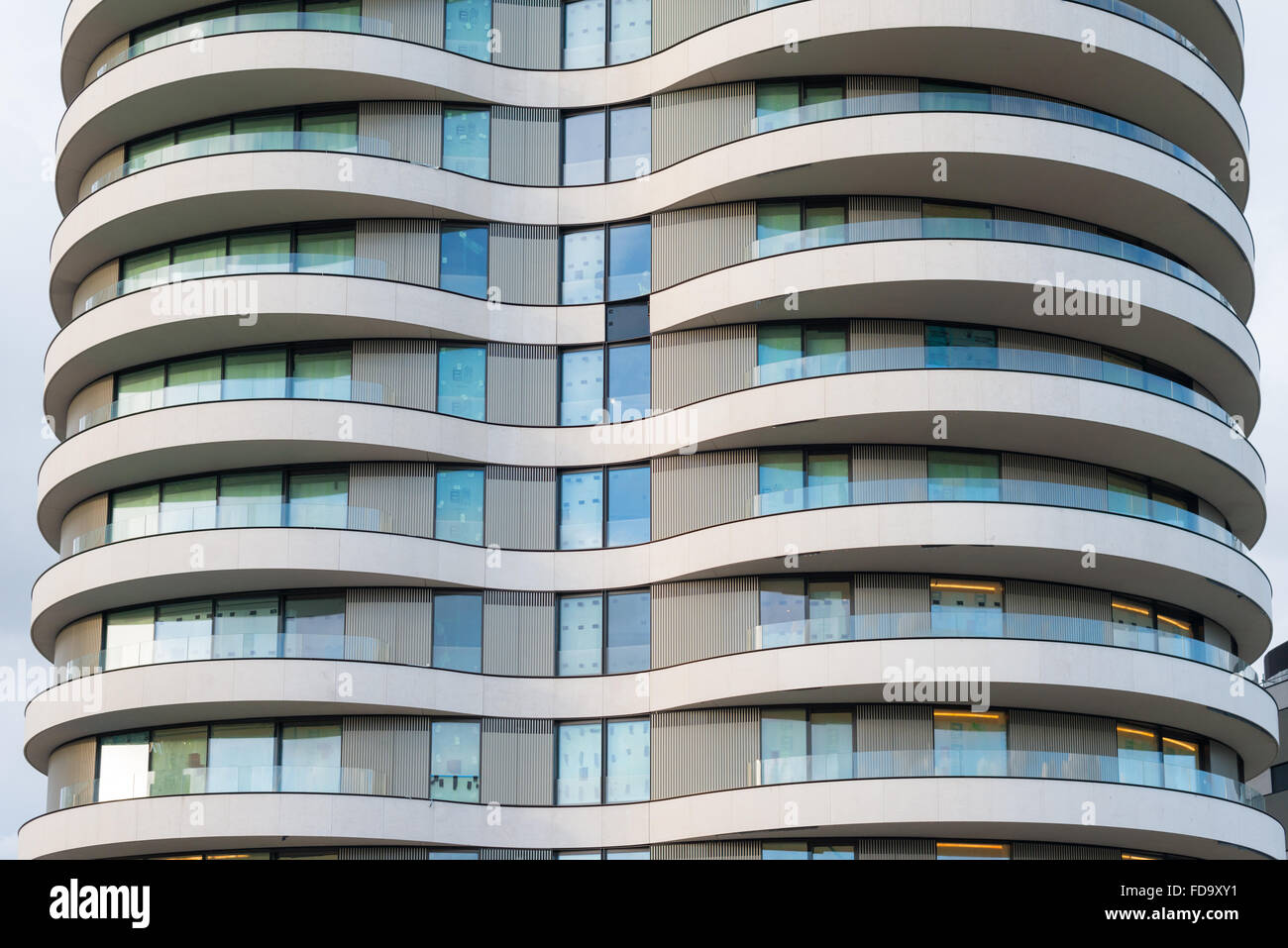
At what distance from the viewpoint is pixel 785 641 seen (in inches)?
1693

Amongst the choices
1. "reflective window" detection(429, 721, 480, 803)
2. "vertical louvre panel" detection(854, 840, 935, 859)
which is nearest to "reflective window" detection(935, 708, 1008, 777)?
"vertical louvre panel" detection(854, 840, 935, 859)

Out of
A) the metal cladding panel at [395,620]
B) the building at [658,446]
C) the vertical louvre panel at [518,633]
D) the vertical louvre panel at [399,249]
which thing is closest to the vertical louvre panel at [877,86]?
the building at [658,446]

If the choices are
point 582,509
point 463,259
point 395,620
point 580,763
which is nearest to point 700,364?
point 582,509

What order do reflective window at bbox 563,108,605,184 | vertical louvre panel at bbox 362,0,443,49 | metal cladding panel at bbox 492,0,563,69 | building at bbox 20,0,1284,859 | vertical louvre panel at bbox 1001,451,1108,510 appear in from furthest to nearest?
metal cladding panel at bbox 492,0,563,69, vertical louvre panel at bbox 362,0,443,49, reflective window at bbox 563,108,605,184, vertical louvre panel at bbox 1001,451,1108,510, building at bbox 20,0,1284,859

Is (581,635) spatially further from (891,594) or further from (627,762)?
(891,594)

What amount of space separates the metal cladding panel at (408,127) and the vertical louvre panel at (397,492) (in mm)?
8779

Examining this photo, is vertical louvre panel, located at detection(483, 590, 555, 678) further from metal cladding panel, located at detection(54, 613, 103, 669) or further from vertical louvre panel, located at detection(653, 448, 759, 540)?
metal cladding panel, located at detection(54, 613, 103, 669)

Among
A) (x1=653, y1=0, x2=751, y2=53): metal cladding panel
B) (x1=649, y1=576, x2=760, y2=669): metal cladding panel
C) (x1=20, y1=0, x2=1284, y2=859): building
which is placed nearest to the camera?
(x1=20, y1=0, x2=1284, y2=859): building

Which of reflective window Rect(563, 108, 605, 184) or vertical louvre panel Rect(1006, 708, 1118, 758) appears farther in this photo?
reflective window Rect(563, 108, 605, 184)

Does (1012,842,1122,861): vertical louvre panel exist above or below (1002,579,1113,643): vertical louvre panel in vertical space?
below

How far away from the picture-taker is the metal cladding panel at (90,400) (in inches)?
1955

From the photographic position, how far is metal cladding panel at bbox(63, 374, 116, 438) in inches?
1955

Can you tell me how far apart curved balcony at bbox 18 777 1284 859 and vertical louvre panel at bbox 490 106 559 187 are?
1748cm

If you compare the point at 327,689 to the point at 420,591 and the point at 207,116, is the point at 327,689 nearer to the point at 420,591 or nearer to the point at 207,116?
the point at 420,591
